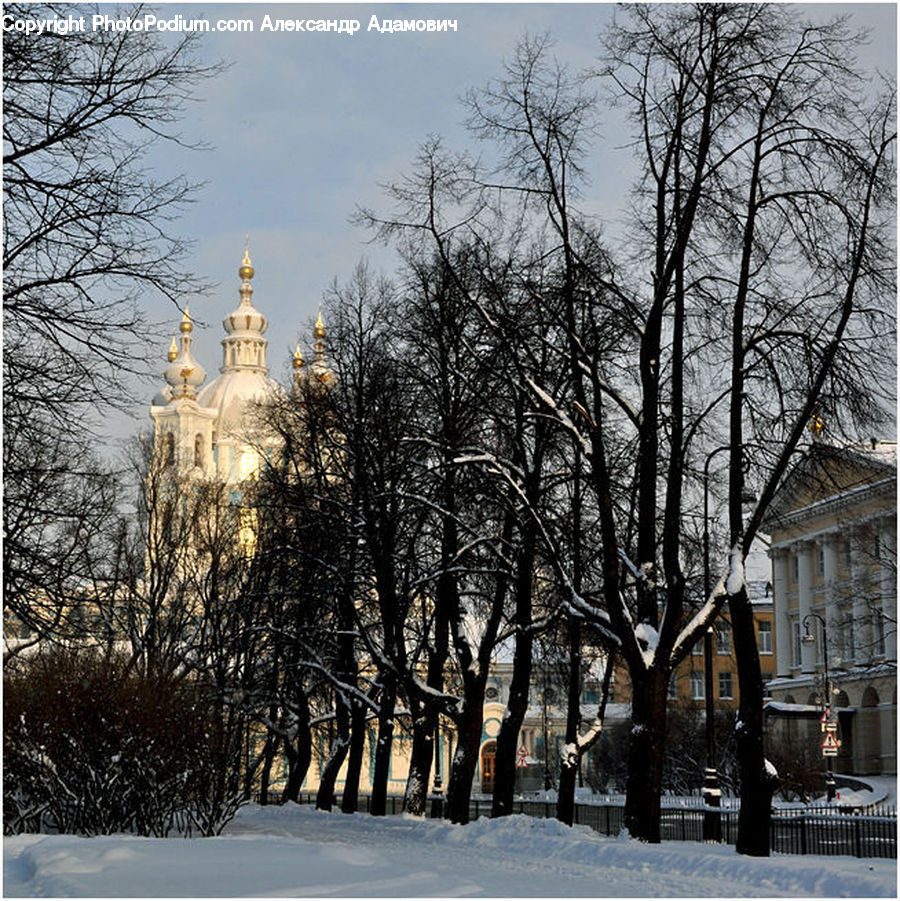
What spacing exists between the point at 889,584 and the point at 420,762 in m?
23.1

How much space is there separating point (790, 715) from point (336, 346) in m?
43.7

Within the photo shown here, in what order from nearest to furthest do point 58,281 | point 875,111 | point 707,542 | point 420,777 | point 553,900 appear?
1. point 553,900
2. point 58,281
3. point 875,111
4. point 707,542
5. point 420,777

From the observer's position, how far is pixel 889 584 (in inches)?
1983

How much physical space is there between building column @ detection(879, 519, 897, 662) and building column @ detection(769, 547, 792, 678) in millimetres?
15986

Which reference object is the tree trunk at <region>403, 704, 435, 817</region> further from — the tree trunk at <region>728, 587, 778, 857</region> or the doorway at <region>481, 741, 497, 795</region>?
the doorway at <region>481, 741, 497, 795</region>

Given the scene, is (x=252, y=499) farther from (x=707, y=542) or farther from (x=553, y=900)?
(x=553, y=900)

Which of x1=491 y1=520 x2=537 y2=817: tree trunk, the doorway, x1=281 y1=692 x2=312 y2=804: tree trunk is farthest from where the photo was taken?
the doorway

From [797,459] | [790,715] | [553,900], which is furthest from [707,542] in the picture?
[790,715]

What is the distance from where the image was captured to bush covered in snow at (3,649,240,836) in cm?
2345

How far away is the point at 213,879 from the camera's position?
15.6m

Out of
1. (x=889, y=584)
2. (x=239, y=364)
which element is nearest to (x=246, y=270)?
(x=239, y=364)

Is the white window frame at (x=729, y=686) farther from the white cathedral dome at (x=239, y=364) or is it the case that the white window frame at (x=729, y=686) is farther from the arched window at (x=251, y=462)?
the white cathedral dome at (x=239, y=364)

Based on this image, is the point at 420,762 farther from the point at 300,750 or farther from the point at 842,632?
the point at 842,632

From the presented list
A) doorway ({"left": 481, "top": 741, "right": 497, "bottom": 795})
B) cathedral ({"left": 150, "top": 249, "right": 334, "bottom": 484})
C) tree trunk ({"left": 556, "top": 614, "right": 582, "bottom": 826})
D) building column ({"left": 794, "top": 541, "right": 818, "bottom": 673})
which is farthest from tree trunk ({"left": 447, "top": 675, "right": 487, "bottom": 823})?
cathedral ({"left": 150, "top": 249, "right": 334, "bottom": 484})
